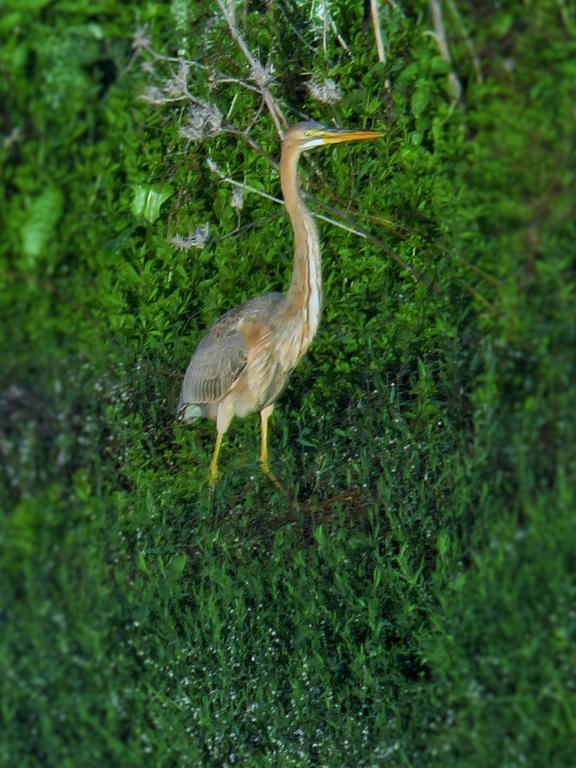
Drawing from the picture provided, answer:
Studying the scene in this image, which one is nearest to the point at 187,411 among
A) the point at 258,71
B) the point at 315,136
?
the point at 315,136

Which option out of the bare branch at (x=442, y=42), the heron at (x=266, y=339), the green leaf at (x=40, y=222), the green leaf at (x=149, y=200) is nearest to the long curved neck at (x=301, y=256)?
the heron at (x=266, y=339)

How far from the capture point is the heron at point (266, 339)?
4.19 m

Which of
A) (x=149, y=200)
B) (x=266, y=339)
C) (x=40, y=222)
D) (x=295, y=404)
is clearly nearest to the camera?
(x=40, y=222)

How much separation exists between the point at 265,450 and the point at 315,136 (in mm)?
865

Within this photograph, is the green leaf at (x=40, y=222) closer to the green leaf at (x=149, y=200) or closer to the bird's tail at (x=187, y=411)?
the green leaf at (x=149, y=200)

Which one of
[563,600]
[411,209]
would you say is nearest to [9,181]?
[411,209]

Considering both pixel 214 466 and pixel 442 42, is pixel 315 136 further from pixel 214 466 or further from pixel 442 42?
pixel 214 466

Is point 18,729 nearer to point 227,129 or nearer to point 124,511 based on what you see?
point 124,511

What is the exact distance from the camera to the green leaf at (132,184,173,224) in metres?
4.06

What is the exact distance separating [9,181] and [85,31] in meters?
0.40

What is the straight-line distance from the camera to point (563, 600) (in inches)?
125

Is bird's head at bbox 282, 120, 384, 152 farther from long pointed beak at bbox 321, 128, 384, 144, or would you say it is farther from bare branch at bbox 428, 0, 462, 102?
bare branch at bbox 428, 0, 462, 102

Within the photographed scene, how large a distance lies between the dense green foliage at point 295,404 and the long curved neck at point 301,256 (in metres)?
0.22

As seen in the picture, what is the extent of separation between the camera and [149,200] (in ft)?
13.5
